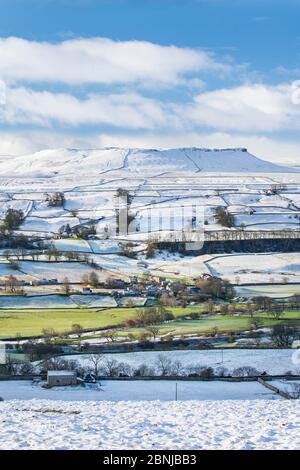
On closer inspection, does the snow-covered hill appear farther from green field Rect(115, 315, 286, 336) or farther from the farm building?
the farm building

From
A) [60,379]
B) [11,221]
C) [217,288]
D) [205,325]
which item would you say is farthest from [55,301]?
[11,221]

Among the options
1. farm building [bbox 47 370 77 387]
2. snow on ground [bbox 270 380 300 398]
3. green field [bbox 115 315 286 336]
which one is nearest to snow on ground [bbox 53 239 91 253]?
green field [bbox 115 315 286 336]

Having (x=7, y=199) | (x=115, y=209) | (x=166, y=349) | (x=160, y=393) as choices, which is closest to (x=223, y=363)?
(x=166, y=349)

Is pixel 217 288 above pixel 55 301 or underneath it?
above

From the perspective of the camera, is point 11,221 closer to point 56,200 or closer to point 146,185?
point 56,200

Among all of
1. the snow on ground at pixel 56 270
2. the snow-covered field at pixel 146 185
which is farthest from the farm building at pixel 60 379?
the snow-covered field at pixel 146 185
